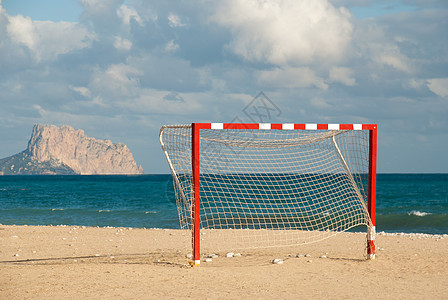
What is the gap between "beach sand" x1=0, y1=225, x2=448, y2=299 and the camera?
6.83 m

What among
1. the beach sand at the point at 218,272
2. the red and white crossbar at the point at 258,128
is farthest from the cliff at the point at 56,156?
the red and white crossbar at the point at 258,128

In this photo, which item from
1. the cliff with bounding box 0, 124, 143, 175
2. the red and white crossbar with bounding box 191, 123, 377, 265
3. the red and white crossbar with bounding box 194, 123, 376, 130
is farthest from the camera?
the cliff with bounding box 0, 124, 143, 175

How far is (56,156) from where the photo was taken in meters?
182

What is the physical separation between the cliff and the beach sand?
179 m

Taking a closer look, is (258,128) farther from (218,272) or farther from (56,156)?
(56,156)

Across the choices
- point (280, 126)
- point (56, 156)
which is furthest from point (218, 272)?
point (56, 156)

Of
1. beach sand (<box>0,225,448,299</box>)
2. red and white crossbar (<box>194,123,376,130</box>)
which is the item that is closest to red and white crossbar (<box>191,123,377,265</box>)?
red and white crossbar (<box>194,123,376,130</box>)

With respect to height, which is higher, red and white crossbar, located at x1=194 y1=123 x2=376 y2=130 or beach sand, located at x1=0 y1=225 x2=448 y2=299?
red and white crossbar, located at x1=194 y1=123 x2=376 y2=130

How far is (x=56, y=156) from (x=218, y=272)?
186 m

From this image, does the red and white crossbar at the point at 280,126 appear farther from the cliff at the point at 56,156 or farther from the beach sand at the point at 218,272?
the cliff at the point at 56,156

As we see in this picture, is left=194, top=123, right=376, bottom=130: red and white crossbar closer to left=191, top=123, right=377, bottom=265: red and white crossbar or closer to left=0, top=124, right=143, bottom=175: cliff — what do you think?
left=191, top=123, right=377, bottom=265: red and white crossbar

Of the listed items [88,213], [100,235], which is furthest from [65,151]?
[100,235]

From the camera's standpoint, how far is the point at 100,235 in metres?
14.1

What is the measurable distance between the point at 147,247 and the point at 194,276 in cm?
416
